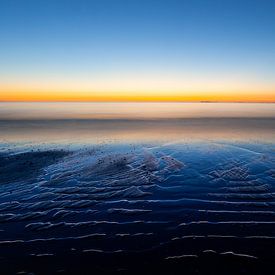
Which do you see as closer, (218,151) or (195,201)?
(195,201)

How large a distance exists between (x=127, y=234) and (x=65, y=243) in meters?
2.02

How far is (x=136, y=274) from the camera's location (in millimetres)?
7047

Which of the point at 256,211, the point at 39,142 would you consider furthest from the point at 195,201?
the point at 39,142

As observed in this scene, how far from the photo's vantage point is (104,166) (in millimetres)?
19156

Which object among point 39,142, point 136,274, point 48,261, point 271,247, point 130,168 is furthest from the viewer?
point 39,142

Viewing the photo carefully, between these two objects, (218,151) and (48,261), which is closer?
(48,261)

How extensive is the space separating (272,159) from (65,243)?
57.6 feet

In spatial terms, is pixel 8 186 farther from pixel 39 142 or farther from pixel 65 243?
pixel 39 142

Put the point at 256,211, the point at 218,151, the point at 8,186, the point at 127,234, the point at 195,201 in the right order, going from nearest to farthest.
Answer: the point at 127,234, the point at 256,211, the point at 195,201, the point at 8,186, the point at 218,151

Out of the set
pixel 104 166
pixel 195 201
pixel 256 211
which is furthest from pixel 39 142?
pixel 256 211

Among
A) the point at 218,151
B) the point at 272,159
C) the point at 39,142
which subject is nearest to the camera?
the point at 272,159

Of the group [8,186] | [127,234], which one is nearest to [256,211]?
[127,234]

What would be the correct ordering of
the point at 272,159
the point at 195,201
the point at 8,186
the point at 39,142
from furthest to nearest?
the point at 39,142, the point at 272,159, the point at 8,186, the point at 195,201

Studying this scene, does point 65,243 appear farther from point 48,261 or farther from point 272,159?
point 272,159
